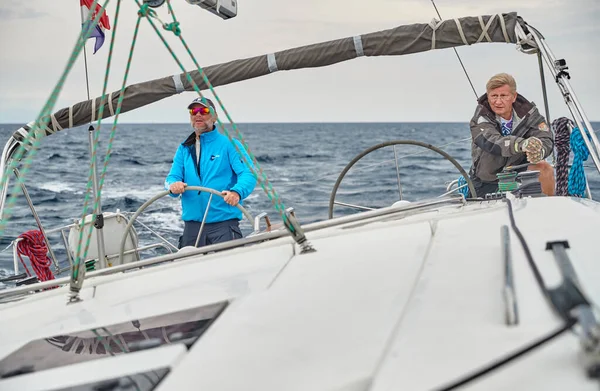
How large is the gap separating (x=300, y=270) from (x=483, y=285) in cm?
51

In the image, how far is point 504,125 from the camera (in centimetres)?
368

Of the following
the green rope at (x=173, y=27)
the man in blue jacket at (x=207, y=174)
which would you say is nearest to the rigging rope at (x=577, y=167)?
the man in blue jacket at (x=207, y=174)

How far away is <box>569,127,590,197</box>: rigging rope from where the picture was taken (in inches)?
115

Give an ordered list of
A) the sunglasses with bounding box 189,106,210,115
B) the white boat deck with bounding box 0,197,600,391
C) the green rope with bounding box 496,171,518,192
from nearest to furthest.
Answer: the white boat deck with bounding box 0,197,600,391 < the green rope with bounding box 496,171,518,192 < the sunglasses with bounding box 189,106,210,115

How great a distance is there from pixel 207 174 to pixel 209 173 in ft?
0.04

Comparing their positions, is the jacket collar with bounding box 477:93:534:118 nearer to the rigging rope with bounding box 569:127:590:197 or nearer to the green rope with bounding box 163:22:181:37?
the rigging rope with bounding box 569:127:590:197

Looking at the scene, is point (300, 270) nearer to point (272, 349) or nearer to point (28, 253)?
point (272, 349)

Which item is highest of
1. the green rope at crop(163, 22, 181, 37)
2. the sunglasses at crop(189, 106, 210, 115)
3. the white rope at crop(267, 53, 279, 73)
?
the white rope at crop(267, 53, 279, 73)

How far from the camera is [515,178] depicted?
303cm

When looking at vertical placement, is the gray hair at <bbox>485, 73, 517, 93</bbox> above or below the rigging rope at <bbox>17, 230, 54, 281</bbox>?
above

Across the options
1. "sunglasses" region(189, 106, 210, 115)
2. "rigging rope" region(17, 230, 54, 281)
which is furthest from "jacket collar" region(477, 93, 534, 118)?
"rigging rope" region(17, 230, 54, 281)

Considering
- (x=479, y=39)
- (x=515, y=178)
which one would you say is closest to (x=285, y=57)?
(x=479, y=39)

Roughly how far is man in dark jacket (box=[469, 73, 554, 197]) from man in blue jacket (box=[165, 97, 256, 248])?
1.28 metres

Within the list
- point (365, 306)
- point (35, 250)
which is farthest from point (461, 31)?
point (35, 250)
